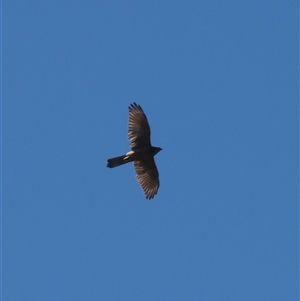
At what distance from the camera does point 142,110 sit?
33.9 meters

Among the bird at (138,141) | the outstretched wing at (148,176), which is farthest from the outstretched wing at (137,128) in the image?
the outstretched wing at (148,176)

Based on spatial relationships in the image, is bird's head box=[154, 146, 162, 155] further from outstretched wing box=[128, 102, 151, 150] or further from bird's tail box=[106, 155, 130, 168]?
bird's tail box=[106, 155, 130, 168]

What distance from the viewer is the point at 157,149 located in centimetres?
3425

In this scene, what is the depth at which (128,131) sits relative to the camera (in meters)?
34.2

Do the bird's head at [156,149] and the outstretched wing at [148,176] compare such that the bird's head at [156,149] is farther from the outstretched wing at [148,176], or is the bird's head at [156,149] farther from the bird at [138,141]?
the outstretched wing at [148,176]

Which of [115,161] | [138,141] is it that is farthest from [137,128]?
[115,161]

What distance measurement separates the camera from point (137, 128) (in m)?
34.1

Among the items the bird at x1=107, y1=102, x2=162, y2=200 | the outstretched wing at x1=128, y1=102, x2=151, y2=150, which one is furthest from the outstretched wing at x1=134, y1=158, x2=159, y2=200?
the outstretched wing at x1=128, y1=102, x2=151, y2=150

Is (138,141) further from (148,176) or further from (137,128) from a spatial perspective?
(148,176)

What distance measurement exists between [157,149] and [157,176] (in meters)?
1.23

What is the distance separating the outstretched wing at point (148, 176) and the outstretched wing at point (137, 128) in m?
0.88

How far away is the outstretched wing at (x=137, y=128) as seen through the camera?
111 ft

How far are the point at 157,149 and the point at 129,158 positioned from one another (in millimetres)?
997

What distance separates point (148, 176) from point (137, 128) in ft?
5.98
